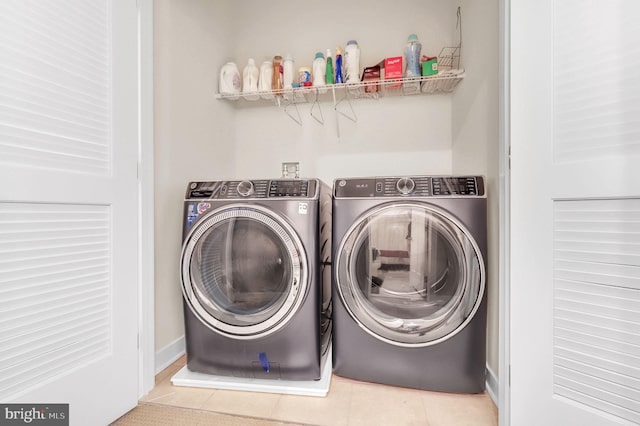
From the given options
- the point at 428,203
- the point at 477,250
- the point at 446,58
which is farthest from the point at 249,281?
the point at 446,58

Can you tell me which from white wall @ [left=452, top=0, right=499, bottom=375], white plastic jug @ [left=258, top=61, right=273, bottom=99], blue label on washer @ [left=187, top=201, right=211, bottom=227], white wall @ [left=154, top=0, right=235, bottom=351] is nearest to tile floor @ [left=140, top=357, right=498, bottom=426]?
white wall @ [left=452, top=0, right=499, bottom=375]

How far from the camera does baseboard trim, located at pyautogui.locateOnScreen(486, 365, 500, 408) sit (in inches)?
47.6

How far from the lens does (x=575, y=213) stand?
92cm

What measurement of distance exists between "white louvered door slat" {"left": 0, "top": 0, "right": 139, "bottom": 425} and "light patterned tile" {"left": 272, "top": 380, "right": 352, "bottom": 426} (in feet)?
2.25

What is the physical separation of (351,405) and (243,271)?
82 centimetres

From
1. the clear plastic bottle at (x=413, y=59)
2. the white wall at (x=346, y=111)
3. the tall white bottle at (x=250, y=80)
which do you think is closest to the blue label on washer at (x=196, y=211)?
the white wall at (x=346, y=111)

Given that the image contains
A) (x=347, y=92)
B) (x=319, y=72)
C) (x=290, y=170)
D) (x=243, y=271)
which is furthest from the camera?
(x=290, y=170)

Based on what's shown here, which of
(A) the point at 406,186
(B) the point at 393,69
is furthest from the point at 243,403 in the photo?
(B) the point at 393,69

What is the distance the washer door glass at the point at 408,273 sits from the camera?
1.27 m

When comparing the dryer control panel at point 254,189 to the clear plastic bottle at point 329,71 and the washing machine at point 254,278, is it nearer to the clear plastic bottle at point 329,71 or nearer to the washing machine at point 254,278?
the washing machine at point 254,278

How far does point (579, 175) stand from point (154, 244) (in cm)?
182

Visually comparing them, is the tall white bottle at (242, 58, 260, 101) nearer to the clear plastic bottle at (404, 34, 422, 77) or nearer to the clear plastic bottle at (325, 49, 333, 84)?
the clear plastic bottle at (325, 49, 333, 84)

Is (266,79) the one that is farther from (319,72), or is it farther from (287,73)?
(319,72)

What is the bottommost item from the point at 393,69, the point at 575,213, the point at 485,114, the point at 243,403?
the point at 243,403
